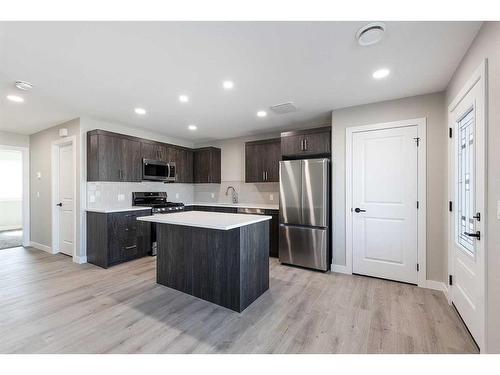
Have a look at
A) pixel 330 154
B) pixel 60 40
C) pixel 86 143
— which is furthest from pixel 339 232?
pixel 86 143

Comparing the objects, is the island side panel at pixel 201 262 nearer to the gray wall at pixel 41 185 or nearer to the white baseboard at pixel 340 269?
the white baseboard at pixel 340 269

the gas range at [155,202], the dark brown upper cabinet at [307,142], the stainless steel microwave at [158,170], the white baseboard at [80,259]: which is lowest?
the white baseboard at [80,259]

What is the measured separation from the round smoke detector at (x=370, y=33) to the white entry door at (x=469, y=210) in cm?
83

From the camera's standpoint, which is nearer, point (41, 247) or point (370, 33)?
point (370, 33)

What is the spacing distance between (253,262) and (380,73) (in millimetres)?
2431

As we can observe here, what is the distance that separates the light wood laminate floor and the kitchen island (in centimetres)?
13

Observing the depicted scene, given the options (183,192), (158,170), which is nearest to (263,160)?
(158,170)

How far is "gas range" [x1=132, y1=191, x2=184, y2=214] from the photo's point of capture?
439 centimetres

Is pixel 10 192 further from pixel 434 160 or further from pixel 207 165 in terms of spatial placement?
pixel 434 160

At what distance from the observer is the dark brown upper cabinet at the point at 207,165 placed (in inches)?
216

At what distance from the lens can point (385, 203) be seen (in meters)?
3.13

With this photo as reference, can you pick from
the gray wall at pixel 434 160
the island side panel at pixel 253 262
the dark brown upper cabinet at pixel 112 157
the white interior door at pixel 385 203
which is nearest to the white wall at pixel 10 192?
the dark brown upper cabinet at pixel 112 157

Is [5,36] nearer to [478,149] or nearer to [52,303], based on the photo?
[52,303]

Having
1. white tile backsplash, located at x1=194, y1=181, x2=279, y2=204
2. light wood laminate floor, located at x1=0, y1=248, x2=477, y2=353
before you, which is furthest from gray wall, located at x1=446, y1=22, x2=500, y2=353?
white tile backsplash, located at x1=194, y1=181, x2=279, y2=204
